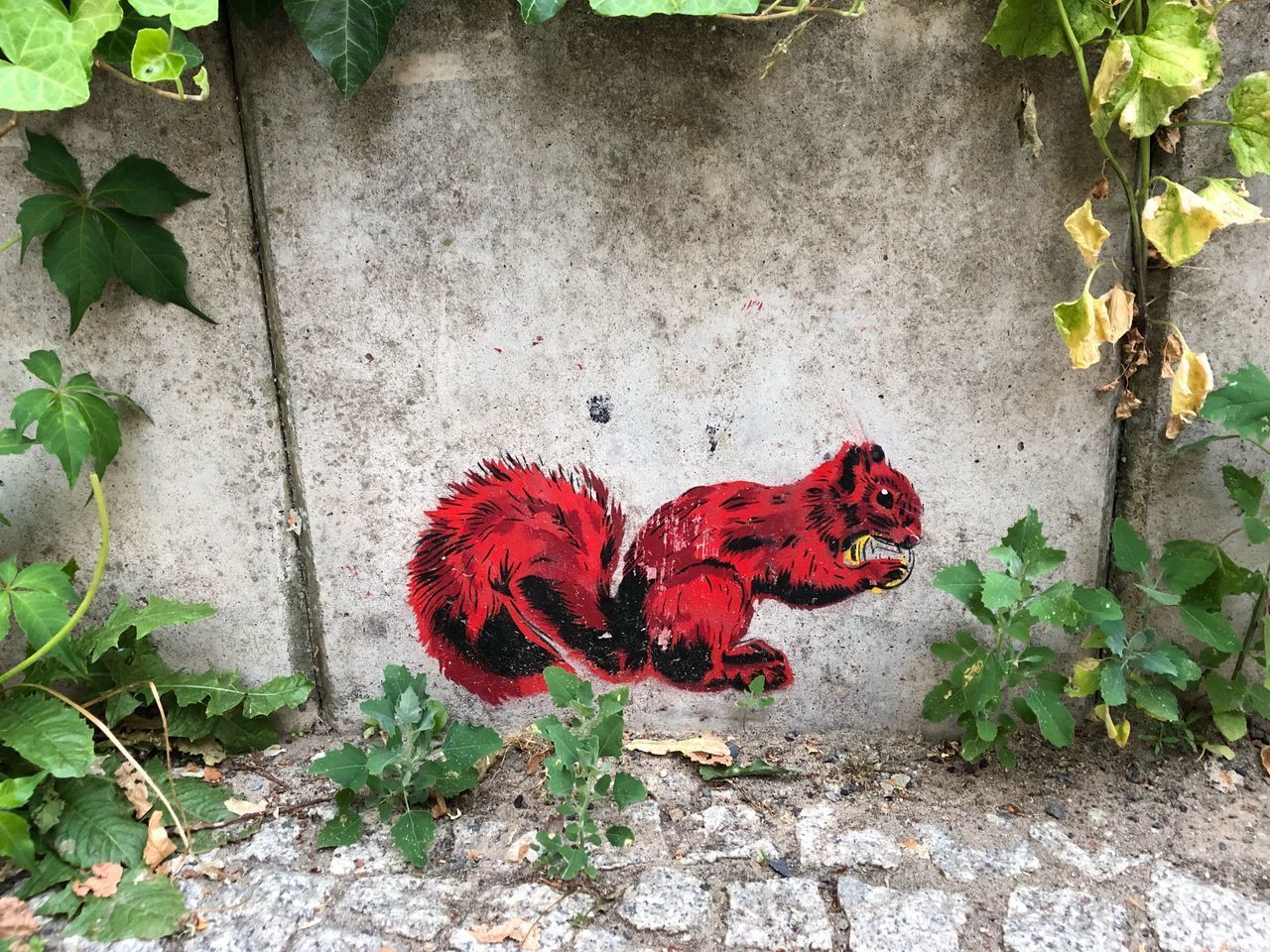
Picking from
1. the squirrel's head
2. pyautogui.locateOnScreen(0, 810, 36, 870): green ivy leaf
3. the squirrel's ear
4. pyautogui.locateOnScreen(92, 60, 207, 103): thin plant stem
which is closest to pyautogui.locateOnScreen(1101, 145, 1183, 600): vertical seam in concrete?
the squirrel's head

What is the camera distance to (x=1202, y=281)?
1.78 meters

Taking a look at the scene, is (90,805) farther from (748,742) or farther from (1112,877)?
(1112,877)

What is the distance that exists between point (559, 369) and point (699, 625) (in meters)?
0.69

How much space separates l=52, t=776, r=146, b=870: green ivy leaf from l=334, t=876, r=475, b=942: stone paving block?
0.46m

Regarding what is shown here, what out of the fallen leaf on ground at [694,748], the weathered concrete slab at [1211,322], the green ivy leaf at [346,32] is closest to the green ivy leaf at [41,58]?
the green ivy leaf at [346,32]

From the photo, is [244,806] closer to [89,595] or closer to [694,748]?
[89,595]

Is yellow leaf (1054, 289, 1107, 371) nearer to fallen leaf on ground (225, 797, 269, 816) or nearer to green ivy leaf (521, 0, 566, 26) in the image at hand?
green ivy leaf (521, 0, 566, 26)

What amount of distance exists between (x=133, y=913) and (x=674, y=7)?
1.93 metres

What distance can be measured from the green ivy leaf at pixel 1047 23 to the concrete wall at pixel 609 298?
81 mm

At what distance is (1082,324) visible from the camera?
1.70 m

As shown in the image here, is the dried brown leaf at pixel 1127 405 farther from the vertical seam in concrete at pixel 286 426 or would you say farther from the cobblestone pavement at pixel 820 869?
the vertical seam in concrete at pixel 286 426

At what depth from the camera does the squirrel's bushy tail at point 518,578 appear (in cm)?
204

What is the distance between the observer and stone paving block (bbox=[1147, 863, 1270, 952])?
5.00ft

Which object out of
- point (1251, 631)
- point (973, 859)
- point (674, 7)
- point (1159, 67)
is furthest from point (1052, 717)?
point (674, 7)
